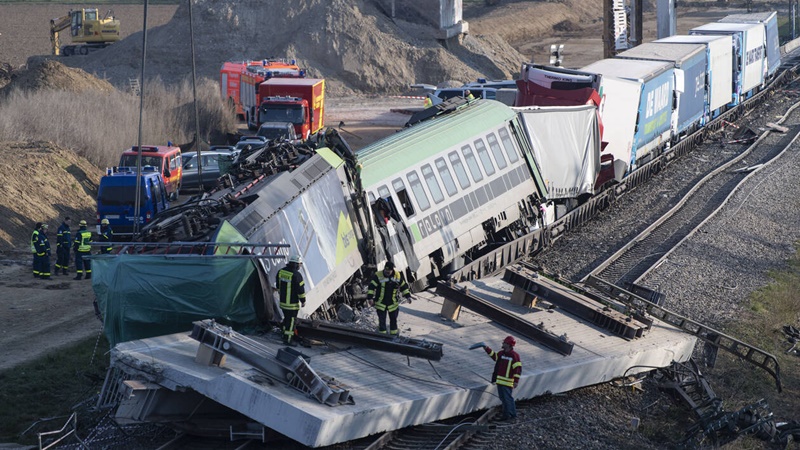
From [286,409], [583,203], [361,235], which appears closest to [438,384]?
[286,409]

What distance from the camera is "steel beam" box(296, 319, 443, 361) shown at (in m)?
14.2

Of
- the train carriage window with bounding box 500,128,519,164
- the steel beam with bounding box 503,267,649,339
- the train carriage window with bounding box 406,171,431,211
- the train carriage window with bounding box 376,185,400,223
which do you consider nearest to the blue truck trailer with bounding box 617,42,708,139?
the train carriage window with bounding box 500,128,519,164

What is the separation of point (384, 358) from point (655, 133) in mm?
19412

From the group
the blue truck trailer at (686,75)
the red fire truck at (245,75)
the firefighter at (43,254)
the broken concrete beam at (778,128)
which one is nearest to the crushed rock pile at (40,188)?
the firefighter at (43,254)

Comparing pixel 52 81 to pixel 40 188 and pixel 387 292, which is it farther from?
pixel 387 292

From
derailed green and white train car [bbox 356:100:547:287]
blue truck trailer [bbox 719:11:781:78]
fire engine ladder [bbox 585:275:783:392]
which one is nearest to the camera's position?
fire engine ladder [bbox 585:275:783:392]

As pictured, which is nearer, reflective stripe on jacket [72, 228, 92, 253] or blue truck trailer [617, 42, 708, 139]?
reflective stripe on jacket [72, 228, 92, 253]

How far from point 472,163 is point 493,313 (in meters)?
6.56

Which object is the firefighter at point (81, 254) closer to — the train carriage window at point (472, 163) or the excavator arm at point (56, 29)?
the train carriage window at point (472, 163)

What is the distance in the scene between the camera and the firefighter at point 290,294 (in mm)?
14289

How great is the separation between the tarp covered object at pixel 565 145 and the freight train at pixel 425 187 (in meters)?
0.04

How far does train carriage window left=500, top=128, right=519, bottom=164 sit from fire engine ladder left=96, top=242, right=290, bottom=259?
915 centimetres

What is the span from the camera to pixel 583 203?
90.4 feet

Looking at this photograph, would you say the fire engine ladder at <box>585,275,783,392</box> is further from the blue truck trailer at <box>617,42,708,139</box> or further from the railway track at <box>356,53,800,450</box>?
the blue truck trailer at <box>617,42,708,139</box>
